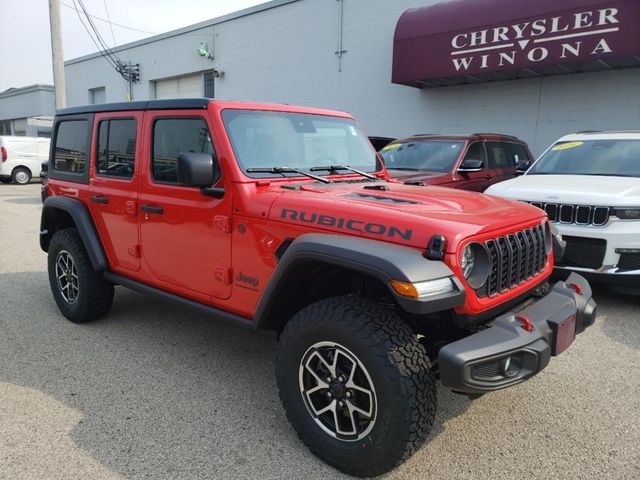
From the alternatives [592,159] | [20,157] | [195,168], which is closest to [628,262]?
[592,159]

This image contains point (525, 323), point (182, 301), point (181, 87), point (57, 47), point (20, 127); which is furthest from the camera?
point (20, 127)

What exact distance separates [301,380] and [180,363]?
1.45 m

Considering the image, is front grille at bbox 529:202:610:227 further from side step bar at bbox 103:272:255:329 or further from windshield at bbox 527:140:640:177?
side step bar at bbox 103:272:255:329

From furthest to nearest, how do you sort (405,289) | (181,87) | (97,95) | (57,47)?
(97,95) < (181,87) < (57,47) < (405,289)

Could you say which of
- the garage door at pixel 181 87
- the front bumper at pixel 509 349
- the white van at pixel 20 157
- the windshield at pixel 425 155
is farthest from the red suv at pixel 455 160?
the white van at pixel 20 157

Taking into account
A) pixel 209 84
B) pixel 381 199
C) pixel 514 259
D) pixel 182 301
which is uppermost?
pixel 209 84

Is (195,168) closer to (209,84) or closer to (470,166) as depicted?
(470,166)

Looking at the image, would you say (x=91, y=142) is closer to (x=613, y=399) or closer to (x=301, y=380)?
Answer: (x=301, y=380)

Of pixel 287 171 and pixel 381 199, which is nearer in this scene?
pixel 381 199

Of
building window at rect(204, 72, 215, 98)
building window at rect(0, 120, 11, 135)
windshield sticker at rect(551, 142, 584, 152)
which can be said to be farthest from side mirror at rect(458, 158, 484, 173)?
building window at rect(0, 120, 11, 135)

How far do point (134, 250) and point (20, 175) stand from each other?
18.3 meters

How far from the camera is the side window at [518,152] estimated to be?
8.54m

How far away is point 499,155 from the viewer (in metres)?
8.09

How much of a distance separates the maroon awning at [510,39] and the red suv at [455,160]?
2.31 m
